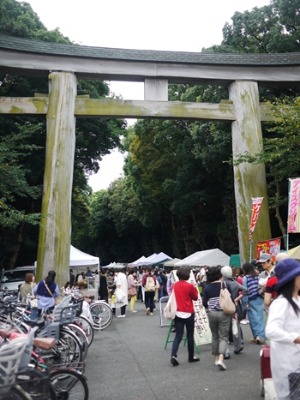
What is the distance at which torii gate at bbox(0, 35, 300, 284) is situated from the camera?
13.7m

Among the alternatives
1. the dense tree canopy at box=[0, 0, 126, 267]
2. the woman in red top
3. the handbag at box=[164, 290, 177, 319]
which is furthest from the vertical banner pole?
the dense tree canopy at box=[0, 0, 126, 267]

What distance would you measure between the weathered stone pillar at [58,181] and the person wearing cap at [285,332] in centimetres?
1061

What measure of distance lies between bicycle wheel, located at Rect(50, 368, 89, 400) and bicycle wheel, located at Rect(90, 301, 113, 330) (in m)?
7.13

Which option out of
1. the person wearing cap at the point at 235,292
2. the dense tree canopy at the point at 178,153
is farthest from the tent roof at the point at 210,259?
the person wearing cap at the point at 235,292

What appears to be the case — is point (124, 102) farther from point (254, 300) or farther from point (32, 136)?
point (254, 300)

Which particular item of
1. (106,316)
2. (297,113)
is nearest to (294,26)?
(297,113)

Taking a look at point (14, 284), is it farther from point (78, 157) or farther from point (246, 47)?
point (246, 47)

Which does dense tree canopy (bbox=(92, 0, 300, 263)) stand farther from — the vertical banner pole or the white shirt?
the white shirt

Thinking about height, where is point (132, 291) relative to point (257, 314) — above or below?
above

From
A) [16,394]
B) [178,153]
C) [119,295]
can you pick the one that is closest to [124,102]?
[119,295]

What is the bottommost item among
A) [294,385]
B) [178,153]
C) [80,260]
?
[294,385]

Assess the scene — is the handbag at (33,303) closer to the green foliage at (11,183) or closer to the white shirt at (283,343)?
the green foliage at (11,183)

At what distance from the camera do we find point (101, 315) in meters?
12.1

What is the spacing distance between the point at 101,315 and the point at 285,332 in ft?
31.2
